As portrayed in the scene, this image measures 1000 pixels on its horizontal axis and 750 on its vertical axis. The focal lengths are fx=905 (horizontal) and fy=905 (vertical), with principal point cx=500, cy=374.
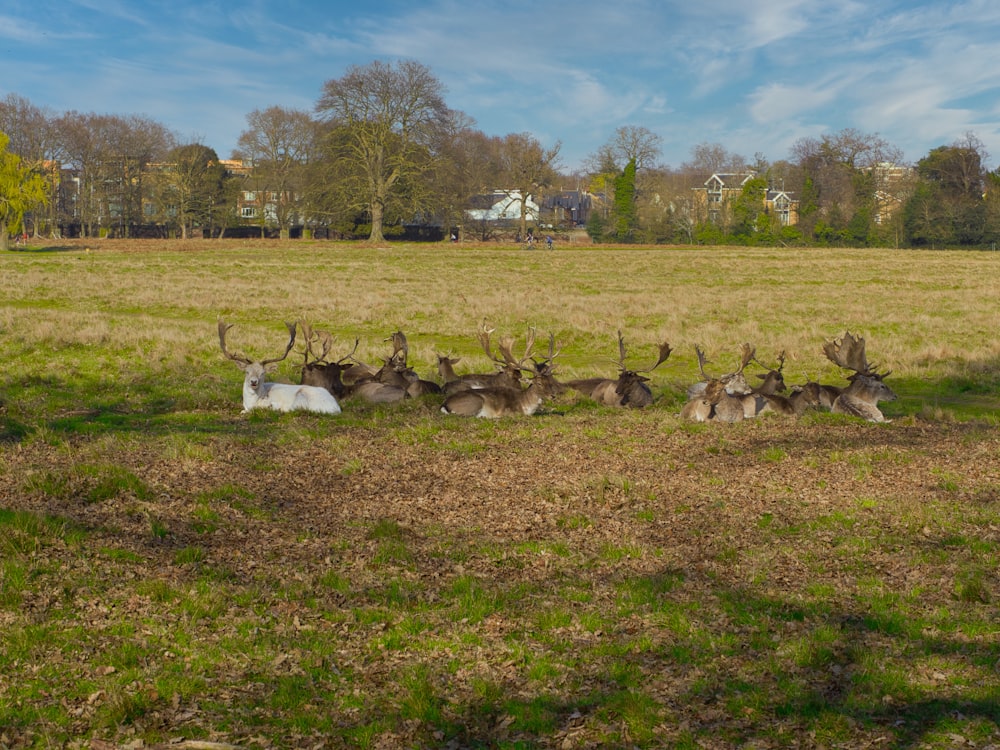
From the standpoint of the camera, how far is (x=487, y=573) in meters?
8.00

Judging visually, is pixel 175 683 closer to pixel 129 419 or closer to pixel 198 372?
pixel 129 419

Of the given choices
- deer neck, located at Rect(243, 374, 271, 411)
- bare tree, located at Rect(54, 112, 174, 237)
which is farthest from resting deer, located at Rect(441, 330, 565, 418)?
bare tree, located at Rect(54, 112, 174, 237)

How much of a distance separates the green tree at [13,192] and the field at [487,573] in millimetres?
56413

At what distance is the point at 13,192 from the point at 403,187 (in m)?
29.1

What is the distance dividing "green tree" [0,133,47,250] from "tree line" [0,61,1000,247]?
1474cm

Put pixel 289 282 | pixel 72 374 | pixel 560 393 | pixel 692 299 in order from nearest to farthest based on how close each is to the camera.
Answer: pixel 560 393 < pixel 72 374 < pixel 692 299 < pixel 289 282

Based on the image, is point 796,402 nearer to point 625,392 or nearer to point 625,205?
point 625,392

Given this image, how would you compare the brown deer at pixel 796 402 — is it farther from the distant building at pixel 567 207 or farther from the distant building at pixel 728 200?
the distant building at pixel 567 207

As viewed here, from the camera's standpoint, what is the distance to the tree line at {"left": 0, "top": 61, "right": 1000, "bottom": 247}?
247 ft

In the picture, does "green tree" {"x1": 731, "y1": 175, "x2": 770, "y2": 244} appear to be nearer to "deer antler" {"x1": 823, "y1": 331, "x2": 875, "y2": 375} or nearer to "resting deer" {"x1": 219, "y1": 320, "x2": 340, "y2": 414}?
"deer antler" {"x1": 823, "y1": 331, "x2": 875, "y2": 375}

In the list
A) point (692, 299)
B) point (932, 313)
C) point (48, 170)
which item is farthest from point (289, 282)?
point (48, 170)

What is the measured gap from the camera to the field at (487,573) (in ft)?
18.7

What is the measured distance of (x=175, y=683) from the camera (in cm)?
599

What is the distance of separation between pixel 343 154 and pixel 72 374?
6129cm
